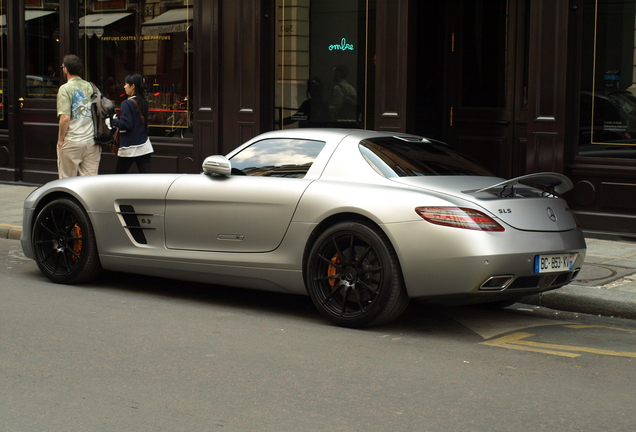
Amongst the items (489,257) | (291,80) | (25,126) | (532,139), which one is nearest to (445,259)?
(489,257)

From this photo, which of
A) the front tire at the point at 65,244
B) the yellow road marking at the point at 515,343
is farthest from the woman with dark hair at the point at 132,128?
the yellow road marking at the point at 515,343

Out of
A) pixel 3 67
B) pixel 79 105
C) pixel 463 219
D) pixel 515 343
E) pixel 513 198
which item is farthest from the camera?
pixel 3 67

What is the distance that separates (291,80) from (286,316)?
7029 mm

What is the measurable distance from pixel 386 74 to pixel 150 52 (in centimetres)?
438

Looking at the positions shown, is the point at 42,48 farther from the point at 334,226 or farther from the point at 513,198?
the point at 513,198

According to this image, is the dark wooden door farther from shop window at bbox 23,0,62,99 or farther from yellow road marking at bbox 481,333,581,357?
shop window at bbox 23,0,62,99

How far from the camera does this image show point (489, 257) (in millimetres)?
5574

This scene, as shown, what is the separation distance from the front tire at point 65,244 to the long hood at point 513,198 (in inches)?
109

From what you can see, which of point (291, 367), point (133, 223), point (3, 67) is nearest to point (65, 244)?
point (133, 223)

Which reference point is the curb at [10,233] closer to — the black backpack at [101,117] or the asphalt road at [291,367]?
the black backpack at [101,117]

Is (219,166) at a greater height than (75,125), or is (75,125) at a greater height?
(75,125)

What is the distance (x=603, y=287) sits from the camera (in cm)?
724

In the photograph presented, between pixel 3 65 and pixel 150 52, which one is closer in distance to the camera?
pixel 150 52

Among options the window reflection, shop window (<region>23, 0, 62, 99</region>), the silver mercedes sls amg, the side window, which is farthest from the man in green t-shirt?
the window reflection
